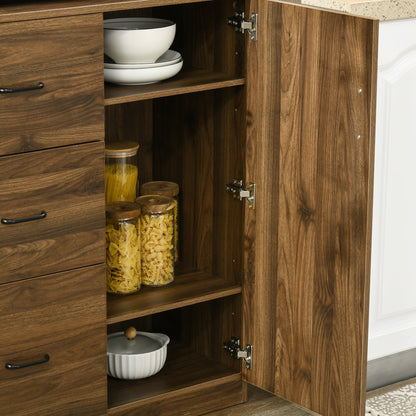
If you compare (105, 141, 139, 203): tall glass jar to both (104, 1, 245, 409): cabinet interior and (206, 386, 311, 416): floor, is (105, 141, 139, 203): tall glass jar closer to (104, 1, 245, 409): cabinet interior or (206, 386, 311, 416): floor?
(104, 1, 245, 409): cabinet interior

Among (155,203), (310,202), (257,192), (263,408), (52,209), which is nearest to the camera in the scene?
(52,209)

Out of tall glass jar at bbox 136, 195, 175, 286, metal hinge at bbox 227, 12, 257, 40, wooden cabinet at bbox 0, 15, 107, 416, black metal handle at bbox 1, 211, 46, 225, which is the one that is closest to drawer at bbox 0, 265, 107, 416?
wooden cabinet at bbox 0, 15, 107, 416

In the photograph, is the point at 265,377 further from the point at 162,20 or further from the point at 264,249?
the point at 162,20

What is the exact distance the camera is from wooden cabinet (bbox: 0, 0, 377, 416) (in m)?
1.98

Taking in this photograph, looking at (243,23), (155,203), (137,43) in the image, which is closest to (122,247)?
(155,203)

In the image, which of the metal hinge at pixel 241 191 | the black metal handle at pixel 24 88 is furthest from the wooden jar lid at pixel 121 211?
the black metal handle at pixel 24 88

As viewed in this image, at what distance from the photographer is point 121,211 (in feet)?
7.44

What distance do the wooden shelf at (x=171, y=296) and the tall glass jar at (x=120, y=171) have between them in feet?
0.79

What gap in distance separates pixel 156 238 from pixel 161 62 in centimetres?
45

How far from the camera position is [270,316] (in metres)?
2.28

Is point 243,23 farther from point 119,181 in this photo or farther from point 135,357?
point 135,357

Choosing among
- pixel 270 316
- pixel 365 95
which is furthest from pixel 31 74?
pixel 270 316

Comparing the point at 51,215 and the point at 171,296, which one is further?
the point at 171,296

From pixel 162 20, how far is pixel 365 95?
0.61 metres
